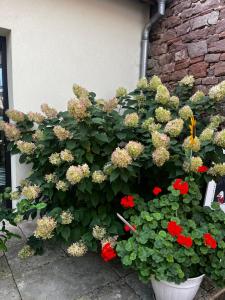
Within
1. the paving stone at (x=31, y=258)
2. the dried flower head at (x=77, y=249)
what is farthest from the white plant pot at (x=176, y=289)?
the paving stone at (x=31, y=258)

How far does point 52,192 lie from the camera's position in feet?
6.64

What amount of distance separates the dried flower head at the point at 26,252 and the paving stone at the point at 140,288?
2.82ft

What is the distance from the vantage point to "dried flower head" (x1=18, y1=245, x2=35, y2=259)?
2.12 metres

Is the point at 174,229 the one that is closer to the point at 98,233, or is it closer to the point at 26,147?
the point at 98,233

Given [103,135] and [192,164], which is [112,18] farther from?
[192,164]

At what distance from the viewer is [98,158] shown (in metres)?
1.98

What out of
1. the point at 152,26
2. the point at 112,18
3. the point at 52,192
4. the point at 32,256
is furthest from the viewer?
the point at 152,26

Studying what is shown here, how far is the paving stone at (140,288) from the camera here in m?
1.79

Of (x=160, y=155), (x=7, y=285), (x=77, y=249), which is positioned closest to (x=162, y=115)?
(x=160, y=155)

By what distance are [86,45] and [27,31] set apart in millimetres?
659

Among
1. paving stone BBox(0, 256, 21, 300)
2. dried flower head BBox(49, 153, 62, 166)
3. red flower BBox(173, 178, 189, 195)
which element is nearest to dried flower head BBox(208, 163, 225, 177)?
red flower BBox(173, 178, 189, 195)

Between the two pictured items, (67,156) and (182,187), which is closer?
(182,187)

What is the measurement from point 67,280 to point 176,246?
92cm

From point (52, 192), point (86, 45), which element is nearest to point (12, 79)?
point (86, 45)
